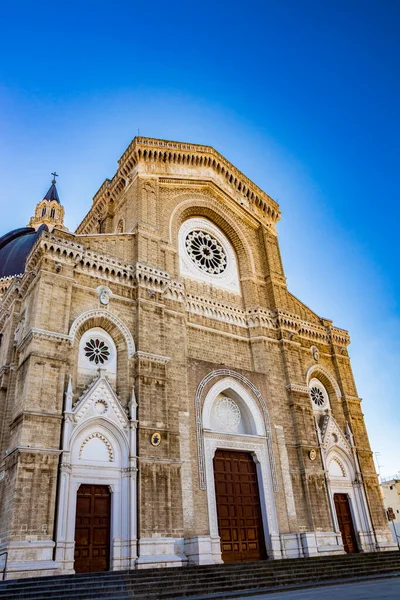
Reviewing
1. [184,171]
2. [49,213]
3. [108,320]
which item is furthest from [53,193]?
[108,320]

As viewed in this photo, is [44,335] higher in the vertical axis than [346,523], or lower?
higher

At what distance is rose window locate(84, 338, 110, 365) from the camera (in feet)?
57.7

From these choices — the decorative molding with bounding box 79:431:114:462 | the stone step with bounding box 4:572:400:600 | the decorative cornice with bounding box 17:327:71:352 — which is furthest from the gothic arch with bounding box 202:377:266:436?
the stone step with bounding box 4:572:400:600

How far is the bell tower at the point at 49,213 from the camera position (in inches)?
1799

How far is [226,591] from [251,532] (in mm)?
6851

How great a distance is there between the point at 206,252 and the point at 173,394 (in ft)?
28.7

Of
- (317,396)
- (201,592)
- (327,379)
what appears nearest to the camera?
(201,592)

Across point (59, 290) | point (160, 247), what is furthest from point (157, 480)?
point (160, 247)

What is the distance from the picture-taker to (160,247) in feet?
70.7

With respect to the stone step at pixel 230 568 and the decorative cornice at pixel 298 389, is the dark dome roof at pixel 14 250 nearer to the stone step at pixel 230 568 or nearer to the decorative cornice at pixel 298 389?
the decorative cornice at pixel 298 389

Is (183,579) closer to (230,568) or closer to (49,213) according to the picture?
(230,568)

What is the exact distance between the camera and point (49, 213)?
46.5 metres

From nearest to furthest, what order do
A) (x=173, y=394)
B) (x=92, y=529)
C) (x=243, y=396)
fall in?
1. (x=92, y=529)
2. (x=173, y=394)
3. (x=243, y=396)

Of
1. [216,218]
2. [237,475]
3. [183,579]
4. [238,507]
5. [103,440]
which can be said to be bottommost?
[183,579]
